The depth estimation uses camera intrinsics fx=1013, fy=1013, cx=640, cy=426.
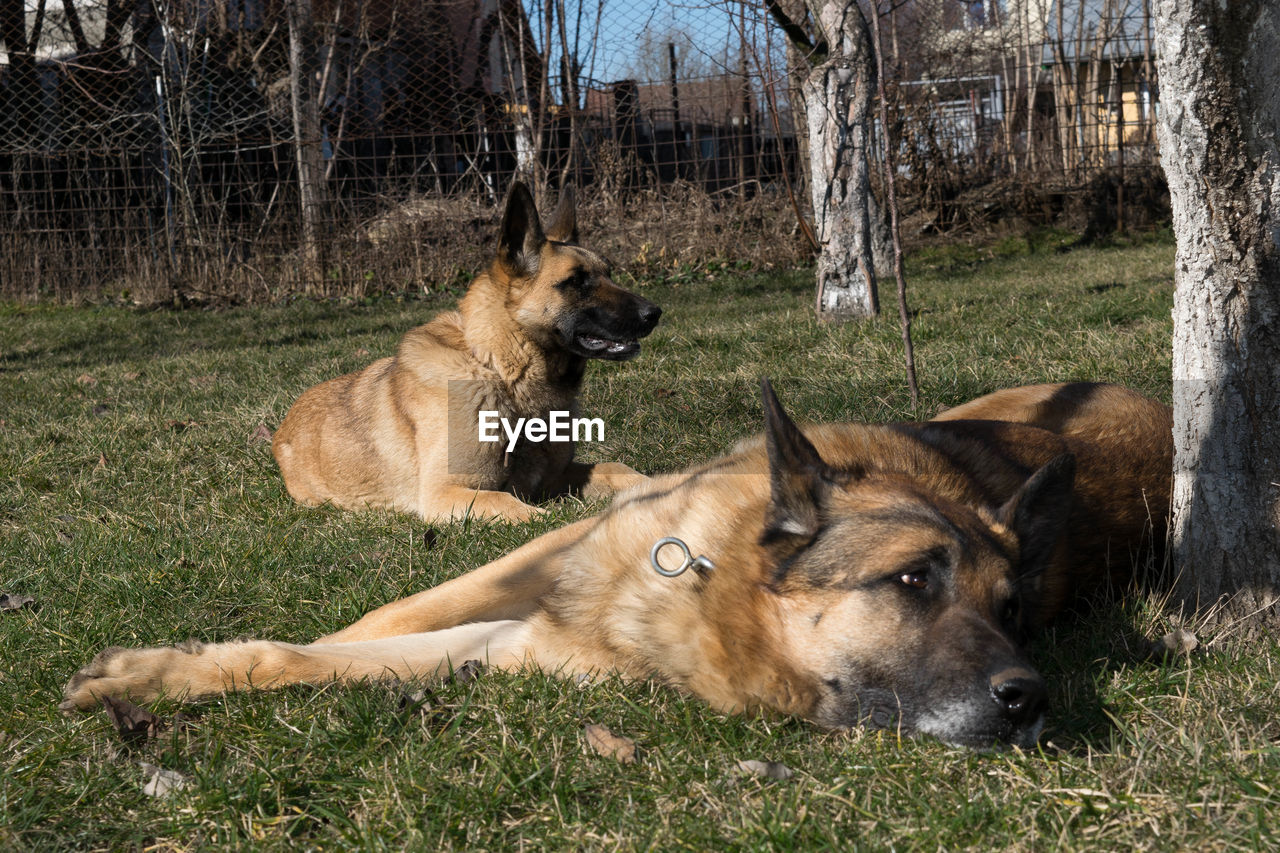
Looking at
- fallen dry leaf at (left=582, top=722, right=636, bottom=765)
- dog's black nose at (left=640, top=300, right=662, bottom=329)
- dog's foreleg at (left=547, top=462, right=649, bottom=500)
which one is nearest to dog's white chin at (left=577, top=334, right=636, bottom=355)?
dog's black nose at (left=640, top=300, right=662, bottom=329)

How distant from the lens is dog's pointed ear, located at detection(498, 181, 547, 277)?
16.4ft

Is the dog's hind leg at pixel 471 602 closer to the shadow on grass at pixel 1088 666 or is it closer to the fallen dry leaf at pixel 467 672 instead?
the fallen dry leaf at pixel 467 672

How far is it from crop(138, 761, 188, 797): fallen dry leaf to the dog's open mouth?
3.29m

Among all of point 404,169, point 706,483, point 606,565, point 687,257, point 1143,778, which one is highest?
point 404,169

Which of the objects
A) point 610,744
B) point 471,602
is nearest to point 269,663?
point 471,602

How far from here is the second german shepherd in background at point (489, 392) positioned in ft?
16.1

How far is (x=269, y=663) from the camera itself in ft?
8.41

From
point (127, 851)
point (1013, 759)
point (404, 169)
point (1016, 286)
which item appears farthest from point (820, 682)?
point (404, 169)

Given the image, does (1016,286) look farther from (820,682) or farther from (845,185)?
(820,682)

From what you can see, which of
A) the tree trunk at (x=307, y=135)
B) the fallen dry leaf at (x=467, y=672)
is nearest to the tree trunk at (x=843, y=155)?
the fallen dry leaf at (x=467, y=672)

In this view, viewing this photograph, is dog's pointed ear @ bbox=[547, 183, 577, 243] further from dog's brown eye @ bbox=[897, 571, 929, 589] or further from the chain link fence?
the chain link fence

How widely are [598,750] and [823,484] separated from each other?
0.80 m

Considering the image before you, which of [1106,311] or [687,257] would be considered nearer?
[1106,311]

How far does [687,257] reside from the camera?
1271 cm
